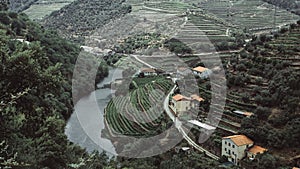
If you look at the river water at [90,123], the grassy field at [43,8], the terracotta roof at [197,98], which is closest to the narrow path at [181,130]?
the terracotta roof at [197,98]

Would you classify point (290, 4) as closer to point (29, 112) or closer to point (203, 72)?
point (203, 72)

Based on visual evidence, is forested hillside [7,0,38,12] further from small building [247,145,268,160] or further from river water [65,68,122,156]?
small building [247,145,268,160]

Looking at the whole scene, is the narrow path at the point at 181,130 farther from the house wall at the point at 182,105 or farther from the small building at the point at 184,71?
the small building at the point at 184,71

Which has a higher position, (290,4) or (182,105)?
(290,4)

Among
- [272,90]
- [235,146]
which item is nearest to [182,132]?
[235,146]

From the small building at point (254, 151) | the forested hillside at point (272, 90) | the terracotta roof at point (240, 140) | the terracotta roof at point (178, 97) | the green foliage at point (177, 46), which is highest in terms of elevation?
the forested hillside at point (272, 90)

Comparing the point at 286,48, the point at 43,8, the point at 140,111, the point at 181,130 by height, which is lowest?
the point at 43,8
